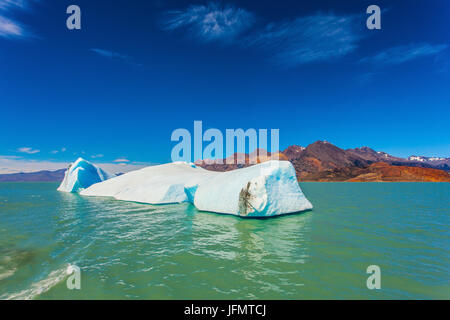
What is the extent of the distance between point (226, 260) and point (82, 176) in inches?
1719

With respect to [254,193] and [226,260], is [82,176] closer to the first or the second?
[254,193]

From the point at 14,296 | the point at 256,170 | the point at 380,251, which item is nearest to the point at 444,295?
the point at 380,251

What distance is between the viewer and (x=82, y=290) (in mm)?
4918

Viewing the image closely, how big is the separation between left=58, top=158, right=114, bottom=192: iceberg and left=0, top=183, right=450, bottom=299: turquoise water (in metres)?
32.9

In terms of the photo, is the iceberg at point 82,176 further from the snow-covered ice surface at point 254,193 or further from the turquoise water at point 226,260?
the turquoise water at point 226,260

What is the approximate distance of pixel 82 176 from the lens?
40.6m

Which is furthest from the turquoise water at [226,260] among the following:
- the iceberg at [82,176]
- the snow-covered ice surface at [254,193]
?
the iceberg at [82,176]

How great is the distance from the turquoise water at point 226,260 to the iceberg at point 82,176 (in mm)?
32946

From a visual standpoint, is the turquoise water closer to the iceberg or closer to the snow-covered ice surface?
the snow-covered ice surface

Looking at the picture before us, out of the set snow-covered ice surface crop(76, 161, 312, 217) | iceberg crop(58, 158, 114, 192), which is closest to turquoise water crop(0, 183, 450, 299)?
snow-covered ice surface crop(76, 161, 312, 217)

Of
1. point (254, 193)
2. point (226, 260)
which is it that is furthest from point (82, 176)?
point (226, 260)

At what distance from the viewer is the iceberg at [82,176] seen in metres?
40.5

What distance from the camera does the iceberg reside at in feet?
133
